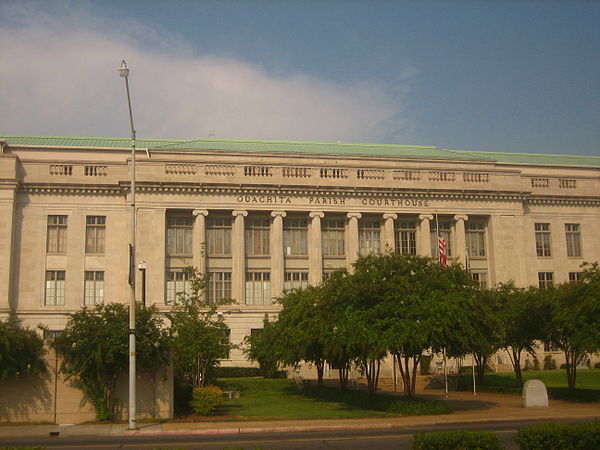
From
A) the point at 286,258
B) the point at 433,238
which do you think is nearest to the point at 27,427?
the point at 286,258

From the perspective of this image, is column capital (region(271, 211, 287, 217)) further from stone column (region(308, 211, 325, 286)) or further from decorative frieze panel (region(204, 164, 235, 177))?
decorative frieze panel (region(204, 164, 235, 177))

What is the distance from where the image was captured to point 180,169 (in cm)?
5828

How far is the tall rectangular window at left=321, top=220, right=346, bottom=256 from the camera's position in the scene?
60906 millimetres

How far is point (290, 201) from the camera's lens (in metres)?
59.4

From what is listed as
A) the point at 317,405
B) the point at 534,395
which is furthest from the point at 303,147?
the point at 534,395

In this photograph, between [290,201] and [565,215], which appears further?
[565,215]

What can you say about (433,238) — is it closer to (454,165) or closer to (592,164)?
(454,165)

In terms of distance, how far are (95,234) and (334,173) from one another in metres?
20.7

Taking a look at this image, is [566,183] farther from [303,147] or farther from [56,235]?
[56,235]

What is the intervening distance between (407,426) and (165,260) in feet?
113

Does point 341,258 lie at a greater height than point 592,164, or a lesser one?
lesser

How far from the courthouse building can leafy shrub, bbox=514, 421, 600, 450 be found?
132ft

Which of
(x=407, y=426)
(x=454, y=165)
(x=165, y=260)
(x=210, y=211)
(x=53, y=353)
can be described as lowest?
(x=407, y=426)

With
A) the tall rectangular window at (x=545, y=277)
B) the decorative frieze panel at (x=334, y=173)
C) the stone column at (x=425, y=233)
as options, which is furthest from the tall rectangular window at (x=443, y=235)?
the decorative frieze panel at (x=334, y=173)
